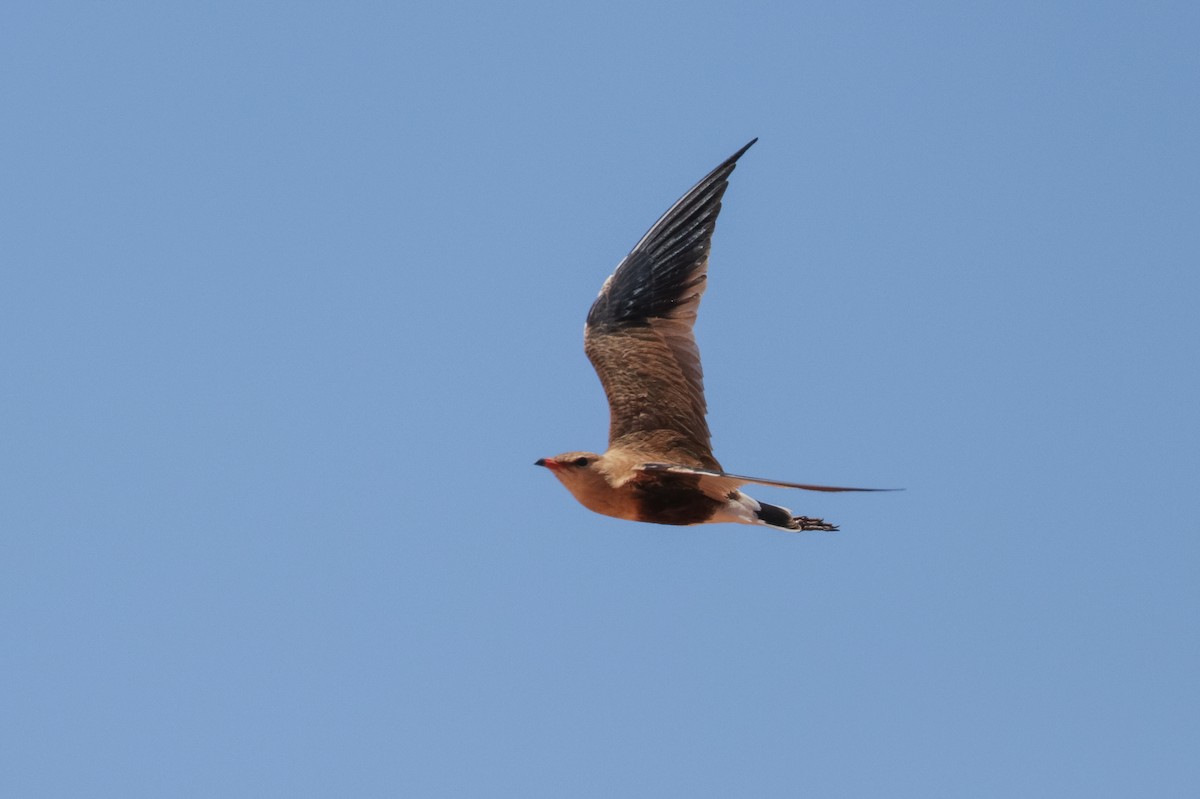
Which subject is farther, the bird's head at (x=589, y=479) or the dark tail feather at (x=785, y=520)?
the dark tail feather at (x=785, y=520)

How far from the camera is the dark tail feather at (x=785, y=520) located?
56.3 feet

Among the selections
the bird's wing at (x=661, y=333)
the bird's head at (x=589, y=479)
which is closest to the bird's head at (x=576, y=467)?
the bird's head at (x=589, y=479)

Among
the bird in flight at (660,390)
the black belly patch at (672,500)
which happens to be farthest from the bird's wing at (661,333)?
the black belly patch at (672,500)

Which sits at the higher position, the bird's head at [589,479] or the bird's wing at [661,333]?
the bird's wing at [661,333]

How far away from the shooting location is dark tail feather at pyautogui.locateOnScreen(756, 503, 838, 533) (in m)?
17.2

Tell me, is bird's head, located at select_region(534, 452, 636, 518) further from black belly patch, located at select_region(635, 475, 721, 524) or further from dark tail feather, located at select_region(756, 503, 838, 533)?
dark tail feather, located at select_region(756, 503, 838, 533)

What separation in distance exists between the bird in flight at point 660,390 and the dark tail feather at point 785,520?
0.01 metres

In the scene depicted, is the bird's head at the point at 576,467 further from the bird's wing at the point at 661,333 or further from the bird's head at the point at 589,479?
the bird's wing at the point at 661,333

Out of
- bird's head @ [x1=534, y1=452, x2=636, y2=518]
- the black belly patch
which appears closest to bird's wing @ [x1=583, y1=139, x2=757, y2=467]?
the black belly patch

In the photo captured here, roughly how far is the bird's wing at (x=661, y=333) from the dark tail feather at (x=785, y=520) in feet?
3.27

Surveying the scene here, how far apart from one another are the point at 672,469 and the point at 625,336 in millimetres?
4691

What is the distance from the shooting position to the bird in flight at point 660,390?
15.7 m

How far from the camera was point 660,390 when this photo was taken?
18.3 metres

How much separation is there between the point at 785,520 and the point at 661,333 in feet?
9.87
